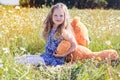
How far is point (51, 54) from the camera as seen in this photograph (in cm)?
562

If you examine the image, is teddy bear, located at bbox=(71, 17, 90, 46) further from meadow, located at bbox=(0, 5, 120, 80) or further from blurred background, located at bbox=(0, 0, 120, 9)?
blurred background, located at bbox=(0, 0, 120, 9)

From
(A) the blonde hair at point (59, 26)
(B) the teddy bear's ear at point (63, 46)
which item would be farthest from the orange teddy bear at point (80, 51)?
(A) the blonde hair at point (59, 26)

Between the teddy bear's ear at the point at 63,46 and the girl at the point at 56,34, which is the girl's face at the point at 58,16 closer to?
the girl at the point at 56,34

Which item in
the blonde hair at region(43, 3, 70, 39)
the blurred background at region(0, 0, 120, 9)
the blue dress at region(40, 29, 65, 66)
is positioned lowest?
the blurred background at region(0, 0, 120, 9)

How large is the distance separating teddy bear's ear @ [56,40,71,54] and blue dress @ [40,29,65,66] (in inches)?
3.0

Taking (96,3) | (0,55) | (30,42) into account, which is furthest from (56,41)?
(96,3)

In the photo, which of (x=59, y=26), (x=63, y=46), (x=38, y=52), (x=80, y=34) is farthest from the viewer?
(x=38, y=52)

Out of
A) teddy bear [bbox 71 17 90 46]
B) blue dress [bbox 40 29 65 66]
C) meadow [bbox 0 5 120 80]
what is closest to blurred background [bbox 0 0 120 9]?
meadow [bbox 0 5 120 80]

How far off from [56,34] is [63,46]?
0.72 ft

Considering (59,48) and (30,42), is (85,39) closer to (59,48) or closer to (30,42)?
(59,48)

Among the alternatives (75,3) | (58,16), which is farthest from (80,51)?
(75,3)

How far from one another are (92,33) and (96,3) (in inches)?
623

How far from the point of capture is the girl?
215 inches

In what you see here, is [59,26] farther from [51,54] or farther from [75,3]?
[75,3]
